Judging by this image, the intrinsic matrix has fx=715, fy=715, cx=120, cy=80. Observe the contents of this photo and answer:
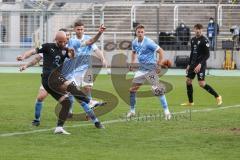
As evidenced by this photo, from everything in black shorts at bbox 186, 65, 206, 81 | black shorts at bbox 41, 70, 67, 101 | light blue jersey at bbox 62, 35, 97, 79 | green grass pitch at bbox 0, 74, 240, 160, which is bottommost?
green grass pitch at bbox 0, 74, 240, 160

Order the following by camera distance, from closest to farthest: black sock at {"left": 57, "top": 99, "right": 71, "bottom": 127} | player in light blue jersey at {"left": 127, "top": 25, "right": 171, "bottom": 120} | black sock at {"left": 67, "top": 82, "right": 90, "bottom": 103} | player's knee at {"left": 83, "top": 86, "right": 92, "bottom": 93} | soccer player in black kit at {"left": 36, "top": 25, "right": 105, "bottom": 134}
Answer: black sock at {"left": 57, "top": 99, "right": 71, "bottom": 127} < soccer player in black kit at {"left": 36, "top": 25, "right": 105, "bottom": 134} < black sock at {"left": 67, "top": 82, "right": 90, "bottom": 103} < player in light blue jersey at {"left": 127, "top": 25, "right": 171, "bottom": 120} < player's knee at {"left": 83, "top": 86, "right": 92, "bottom": 93}

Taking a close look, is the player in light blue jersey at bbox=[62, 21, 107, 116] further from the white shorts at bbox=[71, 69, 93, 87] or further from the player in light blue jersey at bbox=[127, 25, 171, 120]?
the player in light blue jersey at bbox=[127, 25, 171, 120]

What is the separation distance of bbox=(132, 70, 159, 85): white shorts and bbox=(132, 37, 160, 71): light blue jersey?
0.37 ft

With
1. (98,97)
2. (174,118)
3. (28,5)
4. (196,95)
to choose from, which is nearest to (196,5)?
(28,5)

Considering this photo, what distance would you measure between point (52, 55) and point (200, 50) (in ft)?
21.9

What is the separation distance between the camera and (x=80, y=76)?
17062 millimetres

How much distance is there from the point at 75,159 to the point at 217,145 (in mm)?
2726

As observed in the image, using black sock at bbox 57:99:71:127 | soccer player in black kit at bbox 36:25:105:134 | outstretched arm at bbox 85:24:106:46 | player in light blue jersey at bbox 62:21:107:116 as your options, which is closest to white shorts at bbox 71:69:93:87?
player in light blue jersey at bbox 62:21:107:116

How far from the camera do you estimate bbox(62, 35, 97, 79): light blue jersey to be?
1538 cm

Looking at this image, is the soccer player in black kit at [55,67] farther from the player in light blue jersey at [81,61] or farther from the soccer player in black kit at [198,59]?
the soccer player in black kit at [198,59]

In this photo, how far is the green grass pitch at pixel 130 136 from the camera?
11016mm

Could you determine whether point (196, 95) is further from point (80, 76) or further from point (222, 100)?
point (80, 76)

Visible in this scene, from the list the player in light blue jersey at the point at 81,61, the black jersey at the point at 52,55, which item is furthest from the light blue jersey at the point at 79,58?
the black jersey at the point at 52,55

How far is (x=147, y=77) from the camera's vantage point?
1683 cm
